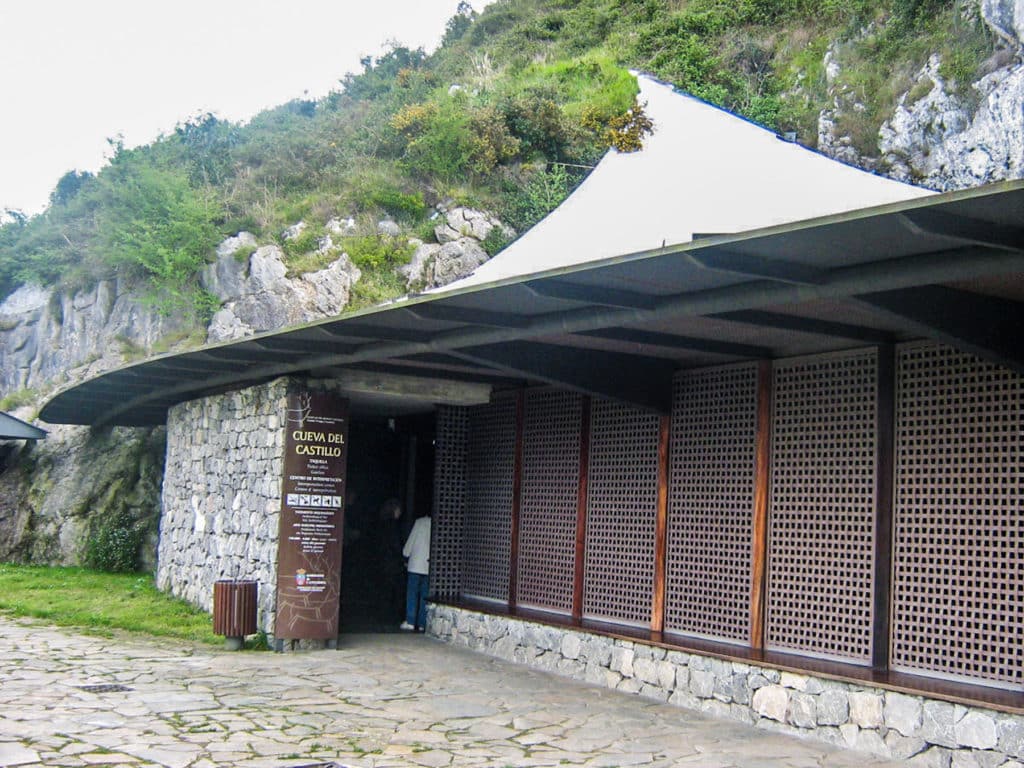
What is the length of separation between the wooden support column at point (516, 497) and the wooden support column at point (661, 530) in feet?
7.75

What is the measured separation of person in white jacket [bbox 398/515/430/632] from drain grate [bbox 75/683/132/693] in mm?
4517

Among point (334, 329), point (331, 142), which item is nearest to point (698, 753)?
point (334, 329)

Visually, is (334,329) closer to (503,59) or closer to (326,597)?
(326,597)

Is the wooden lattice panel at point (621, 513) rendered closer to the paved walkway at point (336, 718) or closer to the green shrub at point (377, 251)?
the paved walkway at point (336, 718)

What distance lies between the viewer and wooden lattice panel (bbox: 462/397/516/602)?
12688 millimetres

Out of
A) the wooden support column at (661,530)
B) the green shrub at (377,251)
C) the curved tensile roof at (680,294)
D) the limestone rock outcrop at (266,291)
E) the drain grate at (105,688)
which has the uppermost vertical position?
the green shrub at (377,251)

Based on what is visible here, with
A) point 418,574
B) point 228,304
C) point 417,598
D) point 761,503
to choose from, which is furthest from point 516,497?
point 228,304

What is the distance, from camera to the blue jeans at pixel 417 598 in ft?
42.7

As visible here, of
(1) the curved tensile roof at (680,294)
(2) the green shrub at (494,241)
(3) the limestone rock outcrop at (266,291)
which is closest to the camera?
(1) the curved tensile roof at (680,294)

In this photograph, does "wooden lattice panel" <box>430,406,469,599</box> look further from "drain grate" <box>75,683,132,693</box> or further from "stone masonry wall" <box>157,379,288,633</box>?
A: "drain grate" <box>75,683,132,693</box>

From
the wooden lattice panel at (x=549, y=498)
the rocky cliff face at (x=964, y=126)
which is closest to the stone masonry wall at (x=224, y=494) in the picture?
the wooden lattice panel at (x=549, y=498)

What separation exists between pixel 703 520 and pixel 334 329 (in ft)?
12.4

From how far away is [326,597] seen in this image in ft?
38.0

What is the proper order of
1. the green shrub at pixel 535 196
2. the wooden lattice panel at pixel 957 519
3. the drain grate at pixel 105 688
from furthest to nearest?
the green shrub at pixel 535 196 < the drain grate at pixel 105 688 < the wooden lattice panel at pixel 957 519
